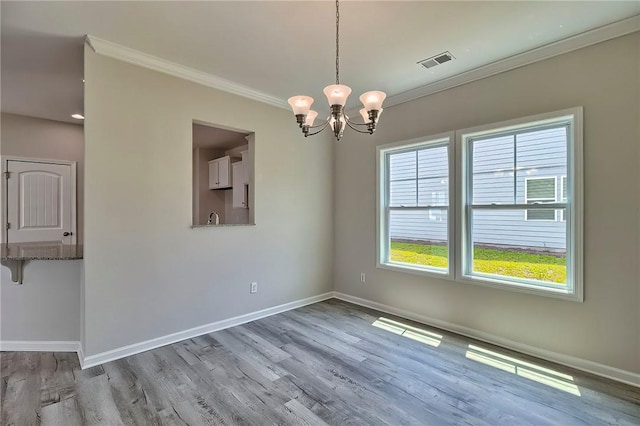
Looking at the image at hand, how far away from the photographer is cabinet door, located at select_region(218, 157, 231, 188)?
5.80 m

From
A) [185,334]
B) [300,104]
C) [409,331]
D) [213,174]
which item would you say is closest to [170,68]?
[300,104]

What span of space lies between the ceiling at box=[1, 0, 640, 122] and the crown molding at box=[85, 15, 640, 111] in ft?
0.23

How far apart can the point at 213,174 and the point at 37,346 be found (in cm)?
397

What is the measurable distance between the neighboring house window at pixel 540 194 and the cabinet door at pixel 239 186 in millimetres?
3992

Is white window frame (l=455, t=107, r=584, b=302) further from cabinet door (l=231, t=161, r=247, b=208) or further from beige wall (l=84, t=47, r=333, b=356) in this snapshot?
cabinet door (l=231, t=161, r=247, b=208)

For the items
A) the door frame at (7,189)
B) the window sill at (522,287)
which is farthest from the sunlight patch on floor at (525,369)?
the door frame at (7,189)

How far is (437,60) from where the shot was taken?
3002mm

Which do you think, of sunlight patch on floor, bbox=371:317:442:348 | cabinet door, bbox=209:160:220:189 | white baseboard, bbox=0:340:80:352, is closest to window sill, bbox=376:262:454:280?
sunlight patch on floor, bbox=371:317:442:348

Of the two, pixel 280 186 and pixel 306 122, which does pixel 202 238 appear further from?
pixel 306 122

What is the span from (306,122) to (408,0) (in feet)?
3.61

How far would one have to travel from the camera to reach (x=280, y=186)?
4152mm

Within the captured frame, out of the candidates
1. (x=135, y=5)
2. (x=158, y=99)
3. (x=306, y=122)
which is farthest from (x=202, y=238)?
(x=135, y=5)

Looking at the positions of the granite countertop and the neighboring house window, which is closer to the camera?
the granite countertop

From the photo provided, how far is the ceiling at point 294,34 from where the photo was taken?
2.24m
